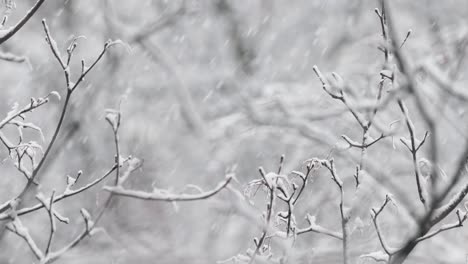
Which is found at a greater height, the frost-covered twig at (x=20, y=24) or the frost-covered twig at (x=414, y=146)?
the frost-covered twig at (x=20, y=24)

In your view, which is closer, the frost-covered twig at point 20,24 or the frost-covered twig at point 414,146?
the frost-covered twig at point 20,24

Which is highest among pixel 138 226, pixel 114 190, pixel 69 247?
pixel 138 226

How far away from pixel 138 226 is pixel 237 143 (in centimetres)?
402

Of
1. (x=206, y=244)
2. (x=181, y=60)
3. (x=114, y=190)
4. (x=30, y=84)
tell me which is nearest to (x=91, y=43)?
(x=181, y=60)

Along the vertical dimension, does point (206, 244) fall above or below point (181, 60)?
below

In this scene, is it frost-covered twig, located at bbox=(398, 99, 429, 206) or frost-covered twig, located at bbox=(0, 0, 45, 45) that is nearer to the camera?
frost-covered twig, located at bbox=(0, 0, 45, 45)

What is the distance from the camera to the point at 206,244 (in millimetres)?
5898

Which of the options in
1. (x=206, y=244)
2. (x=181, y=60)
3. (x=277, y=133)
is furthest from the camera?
(x=181, y=60)

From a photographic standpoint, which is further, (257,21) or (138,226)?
(257,21)

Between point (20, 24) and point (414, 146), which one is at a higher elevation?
point (20, 24)

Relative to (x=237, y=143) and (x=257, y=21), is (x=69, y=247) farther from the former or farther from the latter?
(x=257, y=21)

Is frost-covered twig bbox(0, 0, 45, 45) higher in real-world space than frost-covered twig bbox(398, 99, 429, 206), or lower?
higher

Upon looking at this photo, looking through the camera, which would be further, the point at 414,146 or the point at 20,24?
the point at 414,146

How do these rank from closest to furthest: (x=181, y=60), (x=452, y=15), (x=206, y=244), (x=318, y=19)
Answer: (x=206, y=244)
(x=452, y=15)
(x=181, y=60)
(x=318, y=19)
